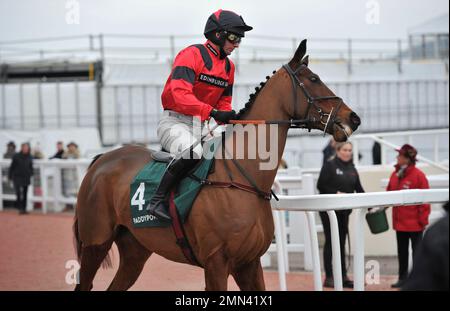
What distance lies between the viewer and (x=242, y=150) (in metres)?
4.85

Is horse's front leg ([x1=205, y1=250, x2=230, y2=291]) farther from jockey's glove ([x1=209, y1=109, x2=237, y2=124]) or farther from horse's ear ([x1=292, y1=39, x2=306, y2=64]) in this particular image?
horse's ear ([x1=292, y1=39, x2=306, y2=64])

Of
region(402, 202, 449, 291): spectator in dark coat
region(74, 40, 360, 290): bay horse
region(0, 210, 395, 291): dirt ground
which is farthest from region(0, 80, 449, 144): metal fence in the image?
region(402, 202, 449, 291): spectator in dark coat

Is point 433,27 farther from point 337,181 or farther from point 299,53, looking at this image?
point 299,53

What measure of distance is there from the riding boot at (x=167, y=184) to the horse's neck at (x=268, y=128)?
0.40 m

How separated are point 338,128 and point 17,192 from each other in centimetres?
1194

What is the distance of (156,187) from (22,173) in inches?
424

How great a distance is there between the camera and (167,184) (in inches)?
195

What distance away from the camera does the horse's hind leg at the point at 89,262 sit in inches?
230

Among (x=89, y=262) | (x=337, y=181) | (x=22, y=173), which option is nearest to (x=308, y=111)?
(x=89, y=262)

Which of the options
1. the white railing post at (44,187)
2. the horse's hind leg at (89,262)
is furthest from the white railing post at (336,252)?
the white railing post at (44,187)

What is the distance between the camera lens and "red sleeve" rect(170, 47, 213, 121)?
4.86 m

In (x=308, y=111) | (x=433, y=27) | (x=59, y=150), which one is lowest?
(x=59, y=150)

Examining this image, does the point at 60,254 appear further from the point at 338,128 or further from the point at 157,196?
the point at 338,128
